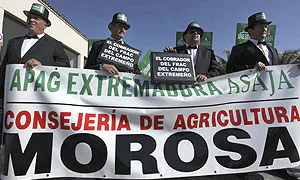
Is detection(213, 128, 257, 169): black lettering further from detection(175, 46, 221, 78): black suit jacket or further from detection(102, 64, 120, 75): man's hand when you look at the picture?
detection(102, 64, 120, 75): man's hand

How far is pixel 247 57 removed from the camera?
3195 mm

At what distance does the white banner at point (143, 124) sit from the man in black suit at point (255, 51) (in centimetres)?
35

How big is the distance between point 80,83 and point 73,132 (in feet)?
1.72

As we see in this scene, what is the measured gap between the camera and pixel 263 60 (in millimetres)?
3111

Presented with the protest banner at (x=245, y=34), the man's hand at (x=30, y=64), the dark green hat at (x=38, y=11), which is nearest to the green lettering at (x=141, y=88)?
the man's hand at (x=30, y=64)

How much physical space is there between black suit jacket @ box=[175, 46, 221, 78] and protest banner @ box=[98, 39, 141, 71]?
0.83 metres

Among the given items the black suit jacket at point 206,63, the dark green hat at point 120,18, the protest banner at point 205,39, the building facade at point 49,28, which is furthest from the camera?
the building facade at point 49,28

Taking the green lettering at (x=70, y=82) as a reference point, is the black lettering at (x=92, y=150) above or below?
below

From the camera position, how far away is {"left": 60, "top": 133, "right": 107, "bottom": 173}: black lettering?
7.97 feet

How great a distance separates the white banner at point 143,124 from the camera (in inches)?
94.0

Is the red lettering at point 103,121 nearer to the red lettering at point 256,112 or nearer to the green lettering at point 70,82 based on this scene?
the green lettering at point 70,82

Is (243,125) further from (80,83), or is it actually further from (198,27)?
(80,83)

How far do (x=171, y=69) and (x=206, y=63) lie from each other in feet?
2.56

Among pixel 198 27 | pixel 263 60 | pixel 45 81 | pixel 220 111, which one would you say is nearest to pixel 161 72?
pixel 220 111
